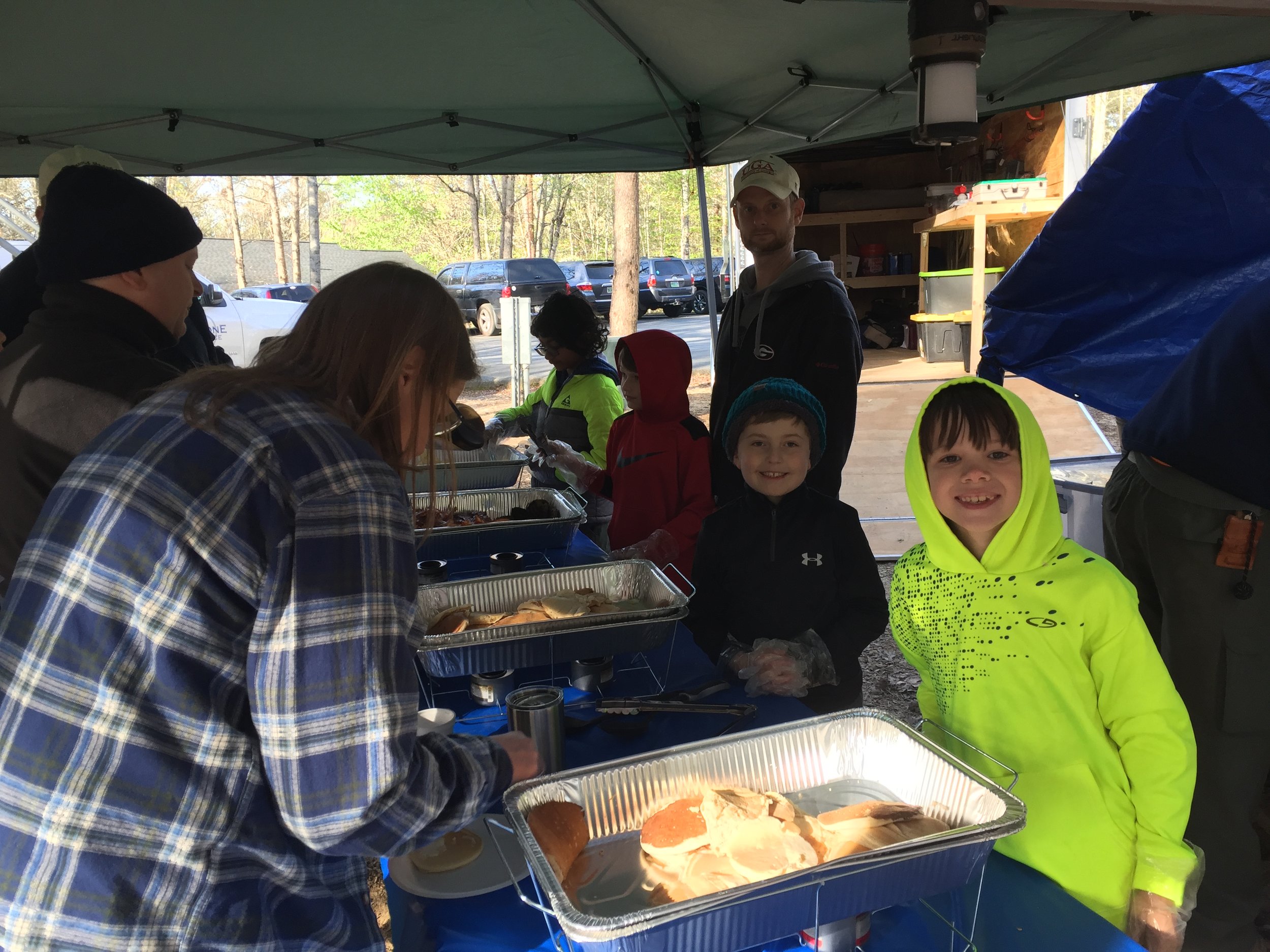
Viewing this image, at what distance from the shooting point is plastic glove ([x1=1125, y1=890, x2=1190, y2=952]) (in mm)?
1247

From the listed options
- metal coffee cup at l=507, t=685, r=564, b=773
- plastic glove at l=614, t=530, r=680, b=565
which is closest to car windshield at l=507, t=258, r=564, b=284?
plastic glove at l=614, t=530, r=680, b=565

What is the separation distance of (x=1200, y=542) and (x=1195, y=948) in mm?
966

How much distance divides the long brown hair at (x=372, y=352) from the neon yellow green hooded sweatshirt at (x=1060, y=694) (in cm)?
92

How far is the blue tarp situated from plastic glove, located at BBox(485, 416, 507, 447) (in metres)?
2.22

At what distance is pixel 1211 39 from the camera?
2402mm

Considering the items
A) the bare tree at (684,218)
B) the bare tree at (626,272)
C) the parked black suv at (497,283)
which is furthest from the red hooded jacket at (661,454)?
the bare tree at (684,218)

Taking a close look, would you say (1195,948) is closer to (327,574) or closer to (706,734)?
(706,734)

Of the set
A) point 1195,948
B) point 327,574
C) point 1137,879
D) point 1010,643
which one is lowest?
point 1195,948

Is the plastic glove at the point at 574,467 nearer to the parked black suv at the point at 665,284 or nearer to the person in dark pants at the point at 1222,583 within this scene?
the person in dark pants at the point at 1222,583

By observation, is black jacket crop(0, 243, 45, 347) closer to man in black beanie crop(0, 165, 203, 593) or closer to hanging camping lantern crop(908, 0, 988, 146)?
man in black beanie crop(0, 165, 203, 593)

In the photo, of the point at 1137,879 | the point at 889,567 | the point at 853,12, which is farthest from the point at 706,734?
the point at 889,567

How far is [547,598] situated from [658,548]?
639mm

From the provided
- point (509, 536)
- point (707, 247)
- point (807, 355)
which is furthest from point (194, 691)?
point (707, 247)

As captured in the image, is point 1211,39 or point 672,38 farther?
point 672,38
